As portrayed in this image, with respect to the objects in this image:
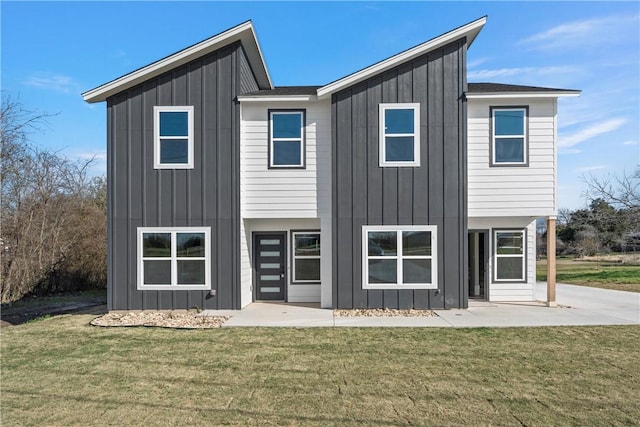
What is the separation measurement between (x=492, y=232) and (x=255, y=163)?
699 centimetres

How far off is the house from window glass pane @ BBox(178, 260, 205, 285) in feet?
0.08

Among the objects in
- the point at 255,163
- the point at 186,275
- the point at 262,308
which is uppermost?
the point at 255,163

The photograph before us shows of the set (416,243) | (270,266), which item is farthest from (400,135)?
(270,266)

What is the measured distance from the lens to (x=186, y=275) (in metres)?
10.1

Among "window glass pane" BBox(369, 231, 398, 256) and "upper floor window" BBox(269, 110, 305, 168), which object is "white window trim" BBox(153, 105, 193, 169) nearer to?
"upper floor window" BBox(269, 110, 305, 168)

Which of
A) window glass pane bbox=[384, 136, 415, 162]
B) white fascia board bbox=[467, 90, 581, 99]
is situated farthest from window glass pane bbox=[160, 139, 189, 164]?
white fascia board bbox=[467, 90, 581, 99]

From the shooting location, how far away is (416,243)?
10031 mm

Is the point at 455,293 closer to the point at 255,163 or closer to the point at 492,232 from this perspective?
the point at 492,232

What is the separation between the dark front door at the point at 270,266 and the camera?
38.0 ft

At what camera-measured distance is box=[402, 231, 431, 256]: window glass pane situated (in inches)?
395

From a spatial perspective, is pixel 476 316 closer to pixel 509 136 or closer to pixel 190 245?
pixel 509 136

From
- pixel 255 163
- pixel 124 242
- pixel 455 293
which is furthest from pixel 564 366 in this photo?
pixel 124 242

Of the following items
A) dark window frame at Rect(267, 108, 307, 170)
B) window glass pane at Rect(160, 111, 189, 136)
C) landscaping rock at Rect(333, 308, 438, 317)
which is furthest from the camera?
dark window frame at Rect(267, 108, 307, 170)

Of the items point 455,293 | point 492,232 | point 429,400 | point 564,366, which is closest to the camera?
point 429,400
